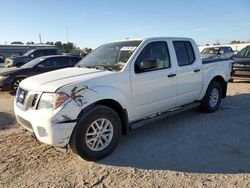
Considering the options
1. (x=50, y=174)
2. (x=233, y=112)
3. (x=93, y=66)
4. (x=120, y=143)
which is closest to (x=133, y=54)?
(x=93, y=66)

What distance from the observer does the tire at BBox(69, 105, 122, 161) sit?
434cm

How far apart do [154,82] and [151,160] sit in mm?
1501

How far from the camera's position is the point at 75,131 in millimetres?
4273

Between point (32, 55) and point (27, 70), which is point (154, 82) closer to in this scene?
point (27, 70)

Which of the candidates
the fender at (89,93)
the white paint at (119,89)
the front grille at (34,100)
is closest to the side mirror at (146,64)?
the white paint at (119,89)

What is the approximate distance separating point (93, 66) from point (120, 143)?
4.83 ft

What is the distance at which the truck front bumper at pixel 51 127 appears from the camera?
13.6ft

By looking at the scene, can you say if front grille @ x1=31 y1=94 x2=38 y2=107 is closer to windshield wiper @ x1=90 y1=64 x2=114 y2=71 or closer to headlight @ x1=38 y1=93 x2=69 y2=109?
headlight @ x1=38 y1=93 x2=69 y2=109

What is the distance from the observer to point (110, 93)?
4.66 m

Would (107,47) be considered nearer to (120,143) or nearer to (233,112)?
(120,143)

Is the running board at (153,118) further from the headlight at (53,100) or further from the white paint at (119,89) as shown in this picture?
the headlight at (53,100)

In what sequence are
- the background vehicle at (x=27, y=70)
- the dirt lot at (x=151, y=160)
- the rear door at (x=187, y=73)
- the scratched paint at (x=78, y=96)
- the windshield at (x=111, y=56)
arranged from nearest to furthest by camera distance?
1. the dirt lot at (x=151, y=160)
2. the scratched paint at (x=78, y=96)
3. the windshield at (x=111, y=56)
4. the rear door at (x=187, y=73)
5. the background vehicle at (x=27, y=70)

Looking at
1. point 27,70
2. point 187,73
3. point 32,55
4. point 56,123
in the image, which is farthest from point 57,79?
point 32,55

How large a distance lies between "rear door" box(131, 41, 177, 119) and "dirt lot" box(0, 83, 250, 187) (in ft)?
1.88
